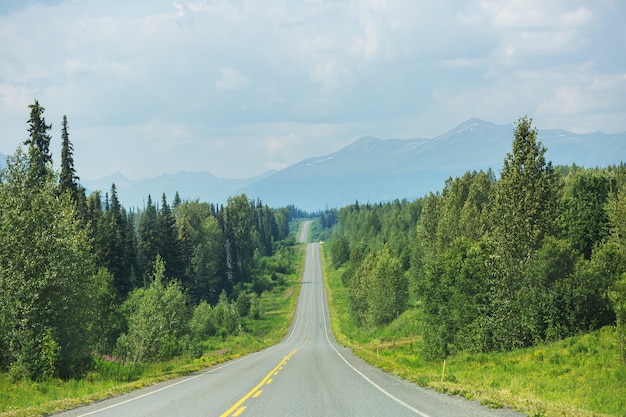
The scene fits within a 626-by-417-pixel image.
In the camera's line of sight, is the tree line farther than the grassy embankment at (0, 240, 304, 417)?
Yes

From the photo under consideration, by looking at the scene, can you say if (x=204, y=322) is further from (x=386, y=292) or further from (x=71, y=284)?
(x=71, y=284)

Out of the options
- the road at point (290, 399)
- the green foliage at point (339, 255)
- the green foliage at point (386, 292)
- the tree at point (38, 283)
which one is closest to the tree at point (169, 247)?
the green foliage at point (386, 292)

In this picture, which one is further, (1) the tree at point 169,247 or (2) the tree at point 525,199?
(1) the tree at point 169,247

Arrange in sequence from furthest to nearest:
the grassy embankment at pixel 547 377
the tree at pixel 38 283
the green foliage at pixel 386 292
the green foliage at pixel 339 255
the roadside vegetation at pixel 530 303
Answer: the green foliage at pixel 339 255
the green foliage at pixel 386 292
the tree at pixel 38 283
the roadside vegetation at pixel 530 303
the grassy embankment at pixel 547 377

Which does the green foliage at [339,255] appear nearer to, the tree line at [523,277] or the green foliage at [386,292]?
the green foliage at [386,292]

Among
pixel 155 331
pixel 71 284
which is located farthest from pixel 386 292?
pixel 71 284

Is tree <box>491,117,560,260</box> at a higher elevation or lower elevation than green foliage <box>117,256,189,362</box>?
higher

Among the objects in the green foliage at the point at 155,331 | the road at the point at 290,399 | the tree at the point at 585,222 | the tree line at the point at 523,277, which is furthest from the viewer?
the tree at the point at 585,222

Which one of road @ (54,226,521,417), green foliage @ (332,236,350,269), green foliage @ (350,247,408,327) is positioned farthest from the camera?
green foliage @ (332,236,350,269)

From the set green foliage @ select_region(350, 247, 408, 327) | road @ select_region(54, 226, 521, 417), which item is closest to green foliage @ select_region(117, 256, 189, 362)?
road @ select_region(54, 226, 521, 417)

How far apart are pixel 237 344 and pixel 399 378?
47217 mm

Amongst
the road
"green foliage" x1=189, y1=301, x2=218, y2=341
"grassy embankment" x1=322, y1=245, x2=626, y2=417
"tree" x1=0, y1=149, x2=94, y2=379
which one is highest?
"tree" x1=0, y1=149, x2=94, y2=379

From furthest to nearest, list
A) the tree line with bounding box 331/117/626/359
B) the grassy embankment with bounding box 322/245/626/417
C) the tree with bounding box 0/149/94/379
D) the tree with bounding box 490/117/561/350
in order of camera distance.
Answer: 1. the tree with bounding box 490/117/561/350
2. the tree line with bounding box 331/117/626/359
3. the tree with bounding box 0/149/94/379
4. the grassy embankment with bounding box 322/245/626/417

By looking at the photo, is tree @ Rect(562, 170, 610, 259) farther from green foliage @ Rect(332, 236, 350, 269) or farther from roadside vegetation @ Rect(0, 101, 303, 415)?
green foliage @ Rect(332, 236, 350, 269)
